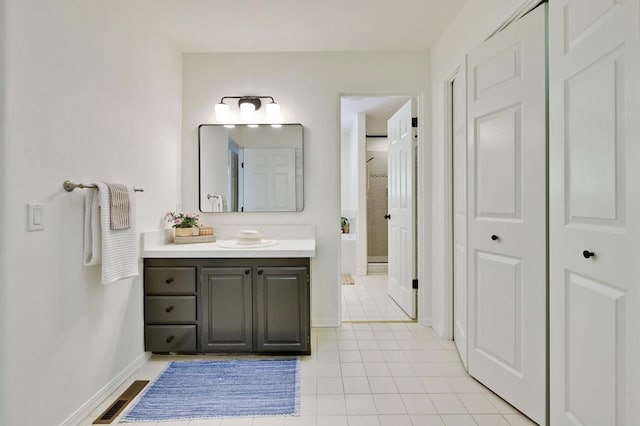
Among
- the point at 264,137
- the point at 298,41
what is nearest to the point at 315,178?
the point at 264,137

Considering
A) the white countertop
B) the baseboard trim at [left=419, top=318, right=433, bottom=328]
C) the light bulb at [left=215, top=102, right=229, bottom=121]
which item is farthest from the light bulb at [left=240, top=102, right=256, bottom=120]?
the baseboard trim at [left=419, top=318, right=433, bottom=328]

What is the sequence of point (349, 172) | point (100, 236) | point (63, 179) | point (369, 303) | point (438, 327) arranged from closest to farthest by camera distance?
point (63, 179) → point (100, 236) → point (438, 327) → point (369, 303) → point (349, 172)

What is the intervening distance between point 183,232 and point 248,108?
46.7 inches

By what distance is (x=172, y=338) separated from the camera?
2469mm

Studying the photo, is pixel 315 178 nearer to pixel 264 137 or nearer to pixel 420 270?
pixel 264 137

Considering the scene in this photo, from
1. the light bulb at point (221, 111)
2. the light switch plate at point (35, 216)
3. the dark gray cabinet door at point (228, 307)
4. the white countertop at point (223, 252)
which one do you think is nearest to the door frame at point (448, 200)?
the white countertop at point (223, 252)

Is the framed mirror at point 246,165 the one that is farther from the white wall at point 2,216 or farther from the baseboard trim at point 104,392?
the white wall at point 2,216

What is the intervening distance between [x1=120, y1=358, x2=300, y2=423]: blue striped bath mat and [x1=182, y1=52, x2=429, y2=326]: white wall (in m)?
0.92

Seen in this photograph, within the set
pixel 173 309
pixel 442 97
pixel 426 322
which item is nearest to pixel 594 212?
pixel 442 97

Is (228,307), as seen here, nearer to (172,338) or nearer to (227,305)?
(227,305)

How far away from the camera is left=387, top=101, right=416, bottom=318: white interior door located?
10.7 feet

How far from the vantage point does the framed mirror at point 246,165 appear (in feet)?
10.1

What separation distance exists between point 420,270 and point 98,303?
2468mm

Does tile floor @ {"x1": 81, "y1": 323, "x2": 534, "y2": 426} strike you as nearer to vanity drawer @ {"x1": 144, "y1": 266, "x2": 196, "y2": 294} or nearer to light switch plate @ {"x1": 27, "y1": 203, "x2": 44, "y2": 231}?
vanity drawer @ {"x1": 144, "y1": 266, "x2": 196, "y2": 294}
